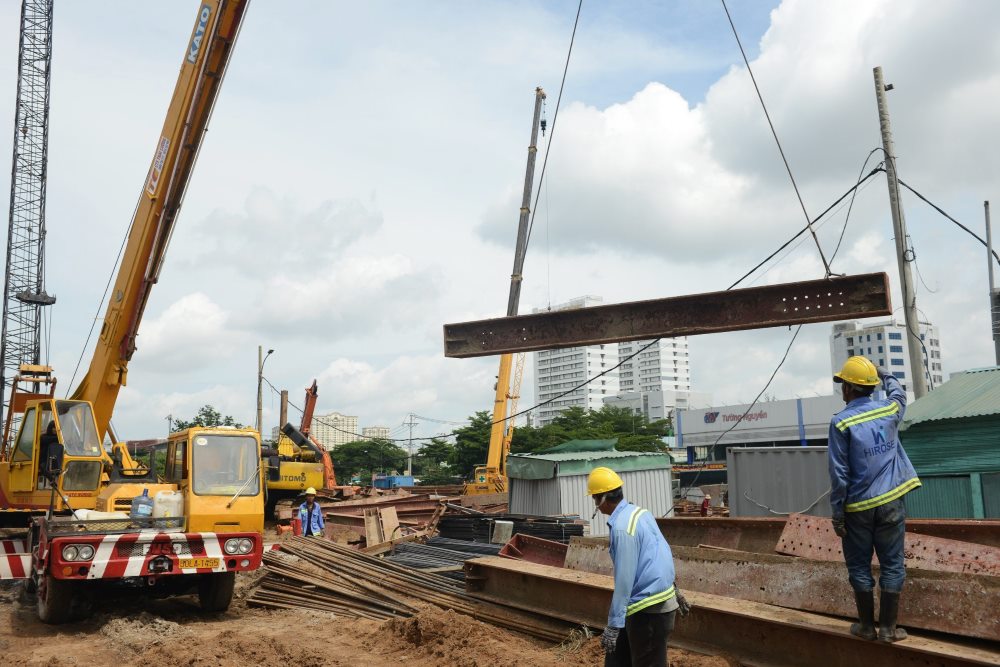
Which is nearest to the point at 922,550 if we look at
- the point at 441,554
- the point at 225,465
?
the point at 225,465

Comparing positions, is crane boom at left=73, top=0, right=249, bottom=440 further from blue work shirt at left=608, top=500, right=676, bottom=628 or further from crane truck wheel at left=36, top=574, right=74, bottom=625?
blue work shirt at left=608, top=500, right=676, bottom=628

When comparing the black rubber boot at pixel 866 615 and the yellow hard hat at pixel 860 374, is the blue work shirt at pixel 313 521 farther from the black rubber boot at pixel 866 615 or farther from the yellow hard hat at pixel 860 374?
the yellow hard hat at pixel 860 374

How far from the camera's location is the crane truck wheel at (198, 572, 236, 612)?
33.7 feet

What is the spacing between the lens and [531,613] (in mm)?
8656

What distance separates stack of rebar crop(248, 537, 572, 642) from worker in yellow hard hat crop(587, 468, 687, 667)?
356 cm

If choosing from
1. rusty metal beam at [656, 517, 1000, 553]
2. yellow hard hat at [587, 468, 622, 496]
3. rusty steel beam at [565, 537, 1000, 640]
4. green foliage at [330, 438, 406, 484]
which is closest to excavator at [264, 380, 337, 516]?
rusty metal beam at [656, 517, 1000, 553]

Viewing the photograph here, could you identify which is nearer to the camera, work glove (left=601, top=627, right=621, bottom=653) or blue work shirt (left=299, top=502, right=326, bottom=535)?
work glove (left=601, top=627, right=621, bottom=653)

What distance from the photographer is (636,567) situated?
493cm

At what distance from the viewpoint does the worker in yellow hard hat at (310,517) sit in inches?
674

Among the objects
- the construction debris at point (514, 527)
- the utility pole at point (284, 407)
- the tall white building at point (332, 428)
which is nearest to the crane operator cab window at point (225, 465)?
the construction debris at point (514, 527)

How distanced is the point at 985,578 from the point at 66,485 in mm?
10217

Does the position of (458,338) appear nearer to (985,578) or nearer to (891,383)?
(891,383)

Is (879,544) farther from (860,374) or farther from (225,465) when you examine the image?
(225,465)

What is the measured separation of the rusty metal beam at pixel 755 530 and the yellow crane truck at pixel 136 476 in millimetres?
5194
